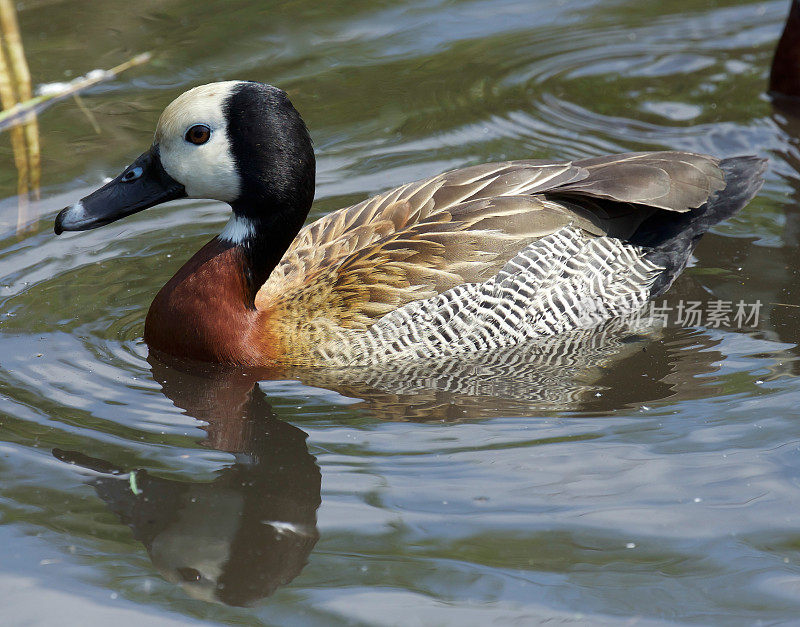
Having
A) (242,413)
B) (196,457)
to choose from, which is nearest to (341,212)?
(242,413)

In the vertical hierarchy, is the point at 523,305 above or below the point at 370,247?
below

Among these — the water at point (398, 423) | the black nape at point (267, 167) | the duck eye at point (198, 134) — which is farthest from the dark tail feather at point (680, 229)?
the duck eye at point (198, 134)

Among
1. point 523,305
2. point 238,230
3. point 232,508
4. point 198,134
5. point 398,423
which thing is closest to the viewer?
point 232,508

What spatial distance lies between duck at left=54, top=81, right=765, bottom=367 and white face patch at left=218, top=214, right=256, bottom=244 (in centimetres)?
1

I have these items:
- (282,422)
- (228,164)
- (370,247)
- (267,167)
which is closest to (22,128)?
(228,164)

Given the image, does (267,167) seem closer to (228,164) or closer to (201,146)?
(228,164)

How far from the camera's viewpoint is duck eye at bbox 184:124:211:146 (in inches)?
250

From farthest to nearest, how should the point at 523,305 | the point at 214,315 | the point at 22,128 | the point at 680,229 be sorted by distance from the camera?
1. the point at 22,128
2. the point at 680,229
3. the point at 523,305
4. the point at 214,315

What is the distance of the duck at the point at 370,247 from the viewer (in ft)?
21.1

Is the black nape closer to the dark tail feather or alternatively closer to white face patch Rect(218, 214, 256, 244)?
white face patch Rect(218, 214, 256, 244)

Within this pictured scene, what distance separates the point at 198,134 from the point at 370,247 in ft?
3.89

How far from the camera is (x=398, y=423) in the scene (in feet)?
20.1

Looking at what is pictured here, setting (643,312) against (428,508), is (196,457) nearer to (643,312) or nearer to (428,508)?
(428,508)

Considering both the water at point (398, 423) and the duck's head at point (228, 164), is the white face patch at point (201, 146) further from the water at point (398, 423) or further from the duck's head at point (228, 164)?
the water at point (398, 423)
